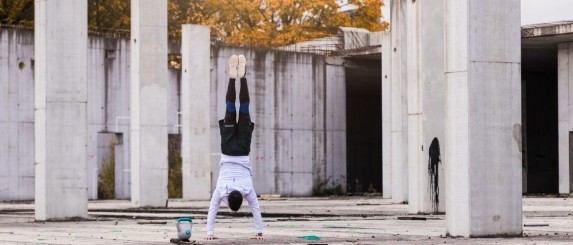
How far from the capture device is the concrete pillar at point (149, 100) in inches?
1348

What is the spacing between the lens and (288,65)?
53281 millimetres

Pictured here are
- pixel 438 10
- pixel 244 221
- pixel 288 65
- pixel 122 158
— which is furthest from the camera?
pixel 288 65

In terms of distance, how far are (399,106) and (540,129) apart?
24303mm

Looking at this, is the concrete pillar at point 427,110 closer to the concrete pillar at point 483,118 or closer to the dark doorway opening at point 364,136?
the concrete pillar at point 483,118

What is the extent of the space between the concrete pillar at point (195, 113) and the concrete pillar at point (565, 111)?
43.9 ft

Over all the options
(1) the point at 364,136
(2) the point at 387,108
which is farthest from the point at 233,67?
(1) the point at 364,136

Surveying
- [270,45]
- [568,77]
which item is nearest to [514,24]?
[568,77]

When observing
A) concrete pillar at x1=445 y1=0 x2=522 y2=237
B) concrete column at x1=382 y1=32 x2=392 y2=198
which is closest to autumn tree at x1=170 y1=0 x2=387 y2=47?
concrete column at x1=382 y1=32 x2=392 y2=198

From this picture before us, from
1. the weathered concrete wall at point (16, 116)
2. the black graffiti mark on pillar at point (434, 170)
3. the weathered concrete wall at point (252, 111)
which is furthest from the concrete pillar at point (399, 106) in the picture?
the weathered concrete wall at point (16, 116)

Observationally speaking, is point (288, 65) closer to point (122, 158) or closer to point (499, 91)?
point (122, 158)

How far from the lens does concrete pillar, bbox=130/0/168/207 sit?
34.2 metres

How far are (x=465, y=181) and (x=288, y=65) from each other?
1452 inches

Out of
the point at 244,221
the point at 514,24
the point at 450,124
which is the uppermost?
the point at 514,24

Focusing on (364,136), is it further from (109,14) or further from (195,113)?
(195,113)
